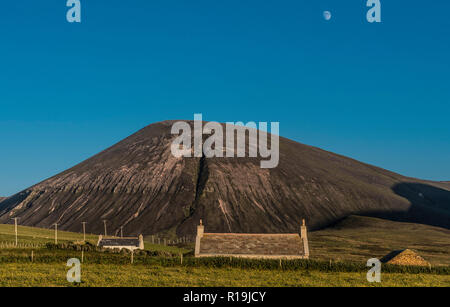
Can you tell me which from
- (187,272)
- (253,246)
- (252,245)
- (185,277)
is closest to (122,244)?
(252,245)

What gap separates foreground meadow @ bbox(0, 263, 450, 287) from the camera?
4319 centimetres

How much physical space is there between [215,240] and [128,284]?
36992 millimetres

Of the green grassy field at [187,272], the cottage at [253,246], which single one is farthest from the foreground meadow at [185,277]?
the cottage at [253,246]

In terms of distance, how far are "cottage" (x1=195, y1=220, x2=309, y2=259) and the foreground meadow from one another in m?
16.9

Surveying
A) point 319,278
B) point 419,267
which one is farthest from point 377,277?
point 419,267

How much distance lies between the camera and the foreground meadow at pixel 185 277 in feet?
142

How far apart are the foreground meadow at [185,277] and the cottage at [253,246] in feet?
55.5

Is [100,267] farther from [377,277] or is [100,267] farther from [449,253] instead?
[449,253]

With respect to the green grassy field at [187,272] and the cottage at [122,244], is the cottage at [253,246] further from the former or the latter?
the cottage at [122,244]

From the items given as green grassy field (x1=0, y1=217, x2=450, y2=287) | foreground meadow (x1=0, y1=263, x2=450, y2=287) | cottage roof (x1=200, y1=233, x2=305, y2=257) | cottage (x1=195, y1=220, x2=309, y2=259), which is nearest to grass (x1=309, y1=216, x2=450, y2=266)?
cottage roof (x1=200, y1=233, x2=305, y2=257)

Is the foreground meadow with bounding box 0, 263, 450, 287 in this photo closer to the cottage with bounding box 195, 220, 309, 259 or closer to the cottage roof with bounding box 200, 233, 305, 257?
the cottage with bounding box 195, 220, 309, 259

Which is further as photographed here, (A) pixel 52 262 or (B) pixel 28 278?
(A) pixel 52 262

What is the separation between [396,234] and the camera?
183 m

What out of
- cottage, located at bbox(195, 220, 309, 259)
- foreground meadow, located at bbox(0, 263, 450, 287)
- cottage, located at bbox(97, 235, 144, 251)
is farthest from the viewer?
cottage, located at bbox(97, 235, 144, 251)
